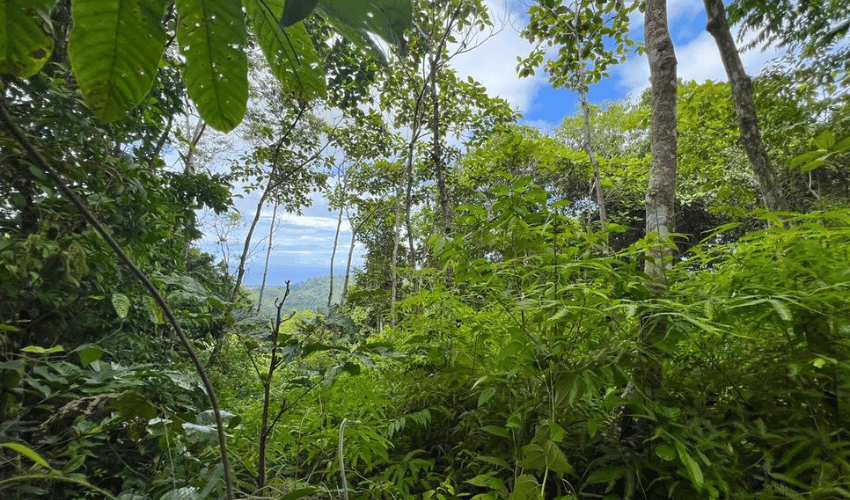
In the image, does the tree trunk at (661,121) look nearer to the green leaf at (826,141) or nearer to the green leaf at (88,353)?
the green leaf at (826,141)

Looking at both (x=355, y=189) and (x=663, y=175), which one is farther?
(x=355, y=189)

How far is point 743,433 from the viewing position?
87 centimetres

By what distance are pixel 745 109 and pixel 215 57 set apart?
8.96 ft

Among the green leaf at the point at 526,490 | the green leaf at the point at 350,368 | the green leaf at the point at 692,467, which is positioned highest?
the green leaf at the point at 350,368

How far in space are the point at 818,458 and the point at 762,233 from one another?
1.95 feet

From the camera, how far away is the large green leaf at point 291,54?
53 centimetres

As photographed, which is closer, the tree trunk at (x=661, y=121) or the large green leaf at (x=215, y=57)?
the large green leaf at (x=215, y=57)

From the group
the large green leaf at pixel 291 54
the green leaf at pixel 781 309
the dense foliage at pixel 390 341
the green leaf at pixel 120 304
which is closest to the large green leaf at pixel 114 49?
the dense foliage at pixel 390 341

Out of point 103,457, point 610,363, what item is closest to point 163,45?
point 610,363

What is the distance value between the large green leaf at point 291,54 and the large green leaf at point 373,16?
0.16 m

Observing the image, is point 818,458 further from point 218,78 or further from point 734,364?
point 218,78

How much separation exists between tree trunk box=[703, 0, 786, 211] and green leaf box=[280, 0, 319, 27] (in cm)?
254

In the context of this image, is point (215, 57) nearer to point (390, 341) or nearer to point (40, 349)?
point (40, 349)

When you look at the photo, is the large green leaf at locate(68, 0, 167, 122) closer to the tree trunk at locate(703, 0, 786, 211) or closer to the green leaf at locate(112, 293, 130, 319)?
the green leaf at locate(112, 293, 130, 319)
